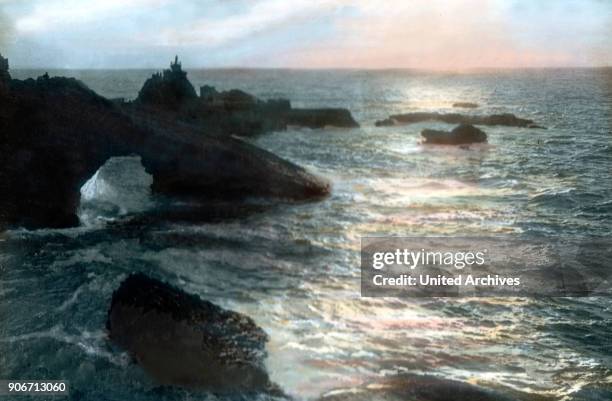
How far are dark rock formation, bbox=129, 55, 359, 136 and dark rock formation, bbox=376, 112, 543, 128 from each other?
709mm

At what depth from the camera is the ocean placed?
4543mm

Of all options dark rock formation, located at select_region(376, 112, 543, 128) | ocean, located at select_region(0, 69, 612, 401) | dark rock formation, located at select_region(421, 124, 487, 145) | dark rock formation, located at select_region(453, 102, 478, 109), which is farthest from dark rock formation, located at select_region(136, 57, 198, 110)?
dark rock formation, located at select_region(453, 102, 478, 109)

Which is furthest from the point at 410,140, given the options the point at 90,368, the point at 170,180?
the point at 90,368

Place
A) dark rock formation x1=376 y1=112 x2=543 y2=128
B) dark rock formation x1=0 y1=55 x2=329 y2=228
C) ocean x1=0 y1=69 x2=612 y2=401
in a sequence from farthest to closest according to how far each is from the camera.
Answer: dark rock formation x1=376 y1=112 x2=543 y2=128 → dark rock formation x1=0 y1=55 x2=329 y2=228 → ocean x1=0 y1=69 x2=612 y2=401

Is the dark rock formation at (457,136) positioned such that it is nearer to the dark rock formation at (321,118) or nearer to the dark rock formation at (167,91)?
the dark rock formation at (321,118)

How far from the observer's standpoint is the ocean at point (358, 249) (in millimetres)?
4543

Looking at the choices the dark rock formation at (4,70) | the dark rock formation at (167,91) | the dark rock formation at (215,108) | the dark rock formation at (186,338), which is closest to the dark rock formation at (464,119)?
the dark rock formation at (215,108)

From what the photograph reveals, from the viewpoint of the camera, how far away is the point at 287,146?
8258 millimetres

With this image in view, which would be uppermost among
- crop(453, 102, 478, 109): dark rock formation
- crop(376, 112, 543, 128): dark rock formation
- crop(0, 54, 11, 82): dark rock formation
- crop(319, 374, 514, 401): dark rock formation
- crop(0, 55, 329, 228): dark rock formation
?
crop(0, 54, 11, 82): dark rock formation

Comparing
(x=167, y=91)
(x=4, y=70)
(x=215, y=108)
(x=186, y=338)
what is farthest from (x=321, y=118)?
(x=186, y=338)

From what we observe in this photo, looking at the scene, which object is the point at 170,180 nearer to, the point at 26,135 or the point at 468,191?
the point at 26,135

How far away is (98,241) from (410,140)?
425cm

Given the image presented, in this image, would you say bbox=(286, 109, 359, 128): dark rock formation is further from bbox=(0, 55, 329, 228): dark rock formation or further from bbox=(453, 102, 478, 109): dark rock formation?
bbox=(453, 102, 478, 109): dark rock formation

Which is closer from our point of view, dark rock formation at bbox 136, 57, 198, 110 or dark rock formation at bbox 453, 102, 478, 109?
dark rock formation at bbox 136, 57, 198, 110
